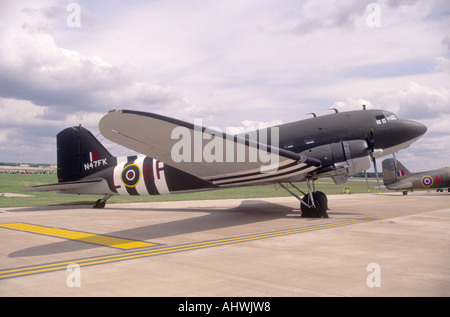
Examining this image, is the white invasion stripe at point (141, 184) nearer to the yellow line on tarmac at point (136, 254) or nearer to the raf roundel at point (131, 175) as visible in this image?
the raf roundel at point (131, 175)

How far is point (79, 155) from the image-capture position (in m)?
19.2

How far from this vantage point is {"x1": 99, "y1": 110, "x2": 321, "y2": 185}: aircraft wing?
29.9 feet

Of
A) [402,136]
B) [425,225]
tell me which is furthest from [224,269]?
[402,136]

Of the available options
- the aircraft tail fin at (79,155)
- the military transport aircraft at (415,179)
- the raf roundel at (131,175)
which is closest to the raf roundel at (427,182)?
the military transport aircraft at (415,179)

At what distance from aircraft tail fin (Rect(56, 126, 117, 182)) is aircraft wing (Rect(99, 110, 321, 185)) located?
814 centimetres

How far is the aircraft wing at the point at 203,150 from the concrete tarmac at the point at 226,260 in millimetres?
2137

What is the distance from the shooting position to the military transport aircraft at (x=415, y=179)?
114ft

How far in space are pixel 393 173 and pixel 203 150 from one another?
31393mm

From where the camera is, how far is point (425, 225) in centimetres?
1216

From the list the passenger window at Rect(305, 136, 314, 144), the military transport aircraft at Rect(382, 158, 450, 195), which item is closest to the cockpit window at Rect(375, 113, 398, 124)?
the passenger window at Rect(305, 136, 314, 144)

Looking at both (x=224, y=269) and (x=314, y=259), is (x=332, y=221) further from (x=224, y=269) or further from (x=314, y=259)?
(x=224, y=269)

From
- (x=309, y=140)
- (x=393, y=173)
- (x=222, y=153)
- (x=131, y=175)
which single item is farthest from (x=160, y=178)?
(x=393, y=173)

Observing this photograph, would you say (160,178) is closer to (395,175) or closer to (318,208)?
(318,208)

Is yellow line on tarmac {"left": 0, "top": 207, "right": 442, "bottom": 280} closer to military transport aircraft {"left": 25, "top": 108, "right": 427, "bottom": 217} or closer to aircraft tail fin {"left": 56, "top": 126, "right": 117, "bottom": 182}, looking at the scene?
military transport aircraft {"left": 25, "top": 108, "right": 427, "bottom": 217}
